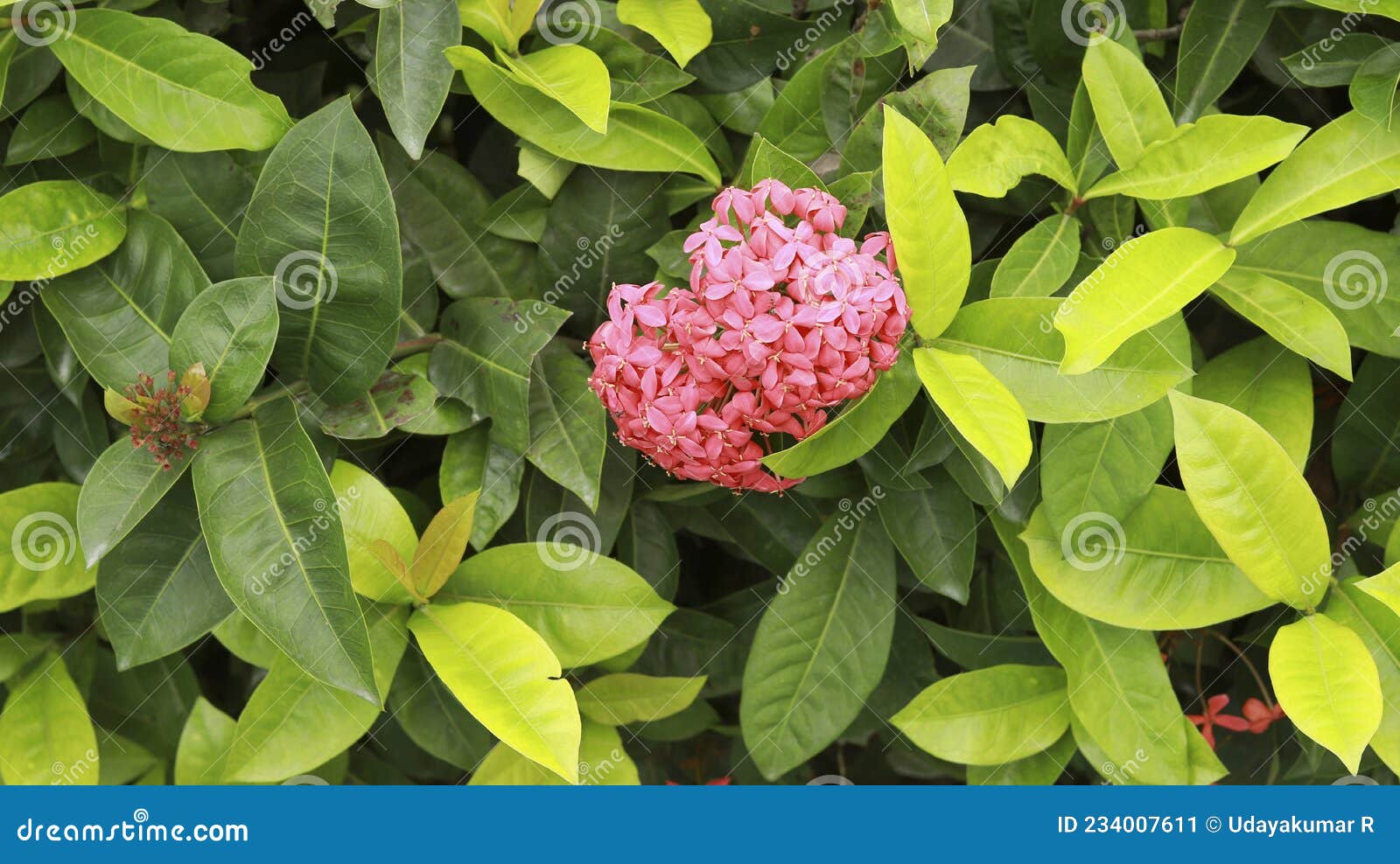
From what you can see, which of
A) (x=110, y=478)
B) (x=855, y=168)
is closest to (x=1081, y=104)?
(x=855, y=168)

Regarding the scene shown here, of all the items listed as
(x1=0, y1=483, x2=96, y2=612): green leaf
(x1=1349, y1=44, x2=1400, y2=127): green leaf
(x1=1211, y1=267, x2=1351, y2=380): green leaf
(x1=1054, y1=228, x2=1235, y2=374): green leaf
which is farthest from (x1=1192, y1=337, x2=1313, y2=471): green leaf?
(x1=0, y1=483, x2=96, y2=612): green leaf

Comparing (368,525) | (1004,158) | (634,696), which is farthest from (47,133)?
(1004,158)

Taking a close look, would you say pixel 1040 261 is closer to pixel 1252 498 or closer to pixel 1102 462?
pixel 1102 462

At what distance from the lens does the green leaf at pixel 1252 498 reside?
52.2 inches

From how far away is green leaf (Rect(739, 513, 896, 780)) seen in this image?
167cm

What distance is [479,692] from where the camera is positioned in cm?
147

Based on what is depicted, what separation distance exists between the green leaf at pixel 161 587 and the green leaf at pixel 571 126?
0.75 meters

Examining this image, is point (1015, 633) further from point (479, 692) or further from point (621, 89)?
point (621, 89)

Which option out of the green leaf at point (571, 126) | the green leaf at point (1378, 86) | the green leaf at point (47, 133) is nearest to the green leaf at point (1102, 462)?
the green leaf at point (1378, 86)

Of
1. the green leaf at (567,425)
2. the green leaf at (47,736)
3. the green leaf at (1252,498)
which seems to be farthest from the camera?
the green leaf at (47,736)

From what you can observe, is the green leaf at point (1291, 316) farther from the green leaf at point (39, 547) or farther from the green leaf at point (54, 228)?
the green leaf at point (39, 547)

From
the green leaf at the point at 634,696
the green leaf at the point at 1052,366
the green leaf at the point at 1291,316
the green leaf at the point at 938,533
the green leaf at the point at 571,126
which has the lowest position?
the green leaf at the point at 634,696

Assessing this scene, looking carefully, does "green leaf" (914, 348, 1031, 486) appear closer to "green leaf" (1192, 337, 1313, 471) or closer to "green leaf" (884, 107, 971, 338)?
"green leaf" (884, 107, 971, 338)

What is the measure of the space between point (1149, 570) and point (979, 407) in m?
0.46
